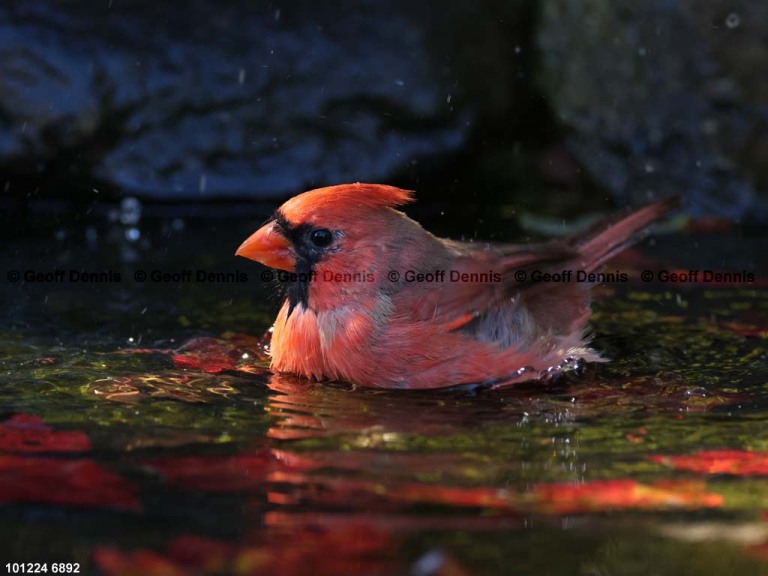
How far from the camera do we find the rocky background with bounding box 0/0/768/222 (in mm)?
7098

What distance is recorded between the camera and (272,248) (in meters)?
4.38

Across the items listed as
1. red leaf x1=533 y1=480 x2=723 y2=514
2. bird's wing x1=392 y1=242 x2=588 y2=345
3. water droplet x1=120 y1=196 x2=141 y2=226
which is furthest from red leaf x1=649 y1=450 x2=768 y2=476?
water droplet x1=120 y1=196 x2=141 y2=226

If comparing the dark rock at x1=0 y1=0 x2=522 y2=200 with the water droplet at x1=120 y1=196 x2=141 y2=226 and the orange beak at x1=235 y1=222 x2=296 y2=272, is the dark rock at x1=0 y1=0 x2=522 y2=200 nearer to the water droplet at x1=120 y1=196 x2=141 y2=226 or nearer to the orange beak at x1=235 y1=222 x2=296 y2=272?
the water droplet at x1=120 y1=196 x2=141 y2=226

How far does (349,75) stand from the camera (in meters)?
7.36

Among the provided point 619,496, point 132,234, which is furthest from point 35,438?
point 132,234

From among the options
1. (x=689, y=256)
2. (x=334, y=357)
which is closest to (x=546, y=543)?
(x=334, y=357)

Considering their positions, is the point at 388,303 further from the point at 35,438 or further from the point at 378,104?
the point at 378,104

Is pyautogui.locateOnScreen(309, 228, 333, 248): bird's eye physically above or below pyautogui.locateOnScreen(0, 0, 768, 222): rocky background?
below

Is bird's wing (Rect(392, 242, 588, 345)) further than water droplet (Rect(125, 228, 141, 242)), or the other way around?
water droplet (Rect(125, 228, 141, 242))

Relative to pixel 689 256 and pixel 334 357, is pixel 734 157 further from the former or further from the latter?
pixel 334 357

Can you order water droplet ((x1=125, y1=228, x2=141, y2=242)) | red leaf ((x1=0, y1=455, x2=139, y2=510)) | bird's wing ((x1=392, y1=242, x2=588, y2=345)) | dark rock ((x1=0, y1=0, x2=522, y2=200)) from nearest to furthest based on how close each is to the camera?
red leaf ((x1=0, y1=455, x2=139, y2=510))
bird's wing ((x1=392, y1=242, x2=588, y2=345))
water droplet ((x1=125, y1=228, x2=141, y2=242))
dark rock ((x1=0, y1=0, x2=522, y2=200))

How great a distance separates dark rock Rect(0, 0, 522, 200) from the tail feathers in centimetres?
237

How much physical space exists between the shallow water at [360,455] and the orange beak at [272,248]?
429 mm

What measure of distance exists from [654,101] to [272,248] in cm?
403
